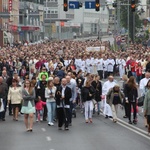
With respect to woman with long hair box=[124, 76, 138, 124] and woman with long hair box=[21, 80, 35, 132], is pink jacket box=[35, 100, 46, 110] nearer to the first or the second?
woman with long hair box=[21, 80, 35, 132]

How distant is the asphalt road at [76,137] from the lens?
728 inches

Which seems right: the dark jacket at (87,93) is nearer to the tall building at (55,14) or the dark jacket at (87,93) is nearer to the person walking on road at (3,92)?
the person walking on road at (3,92)

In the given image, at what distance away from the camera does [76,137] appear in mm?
20438

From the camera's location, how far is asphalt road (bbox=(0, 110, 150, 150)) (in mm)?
18484

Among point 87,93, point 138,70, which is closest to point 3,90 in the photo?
point 87,93

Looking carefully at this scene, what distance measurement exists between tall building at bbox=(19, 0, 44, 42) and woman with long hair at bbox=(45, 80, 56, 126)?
99711 millimetres

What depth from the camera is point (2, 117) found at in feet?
83.5

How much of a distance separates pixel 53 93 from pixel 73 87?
3.10 ft

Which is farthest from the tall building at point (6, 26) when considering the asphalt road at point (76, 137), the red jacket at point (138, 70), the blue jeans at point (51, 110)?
the asphalt road at point (76, 137)

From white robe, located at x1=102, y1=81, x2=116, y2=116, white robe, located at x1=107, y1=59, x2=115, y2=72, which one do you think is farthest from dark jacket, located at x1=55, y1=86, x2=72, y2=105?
white robe, located at x1=107, y1=59, x2=115, y2=72

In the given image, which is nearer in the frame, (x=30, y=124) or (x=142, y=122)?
(x=30, y=124)

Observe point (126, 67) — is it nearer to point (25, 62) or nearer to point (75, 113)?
point (25, 62)

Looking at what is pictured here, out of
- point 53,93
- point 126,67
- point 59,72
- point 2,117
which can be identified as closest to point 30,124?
point 53,93

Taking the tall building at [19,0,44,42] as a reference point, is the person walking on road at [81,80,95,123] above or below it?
below
